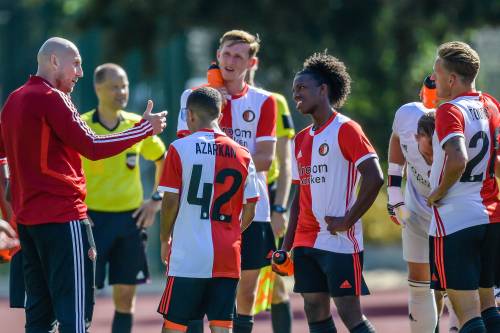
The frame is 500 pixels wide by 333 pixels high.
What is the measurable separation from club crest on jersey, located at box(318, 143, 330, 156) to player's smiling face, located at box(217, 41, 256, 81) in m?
1.38

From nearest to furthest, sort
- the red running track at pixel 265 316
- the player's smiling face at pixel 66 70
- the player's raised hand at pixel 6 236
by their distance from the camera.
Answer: the player's raised hand at pixel 6 236
the player's smiling face at pixel 66 70
the red running track at pixel 265 316

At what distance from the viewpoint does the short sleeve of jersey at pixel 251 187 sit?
7.88 meters

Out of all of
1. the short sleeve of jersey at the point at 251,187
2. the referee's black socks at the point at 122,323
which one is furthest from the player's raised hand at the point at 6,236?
the referee's black socks at the point at 122,323

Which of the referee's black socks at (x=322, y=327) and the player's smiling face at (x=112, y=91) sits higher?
the player's smiling face at (x=112, y=91)

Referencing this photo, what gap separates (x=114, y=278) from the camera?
10023 mm

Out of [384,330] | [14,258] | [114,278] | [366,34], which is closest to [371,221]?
[366,34]

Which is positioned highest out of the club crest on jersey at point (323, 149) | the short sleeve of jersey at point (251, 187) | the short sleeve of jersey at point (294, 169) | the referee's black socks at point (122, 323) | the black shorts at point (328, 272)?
the club crest on jersey at point (323, 149)

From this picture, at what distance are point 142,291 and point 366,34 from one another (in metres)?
6.89

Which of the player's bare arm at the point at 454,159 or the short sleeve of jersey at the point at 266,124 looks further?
the short sleeve of jersey at the point at 266,124

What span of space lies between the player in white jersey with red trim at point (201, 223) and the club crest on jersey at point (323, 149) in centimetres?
58

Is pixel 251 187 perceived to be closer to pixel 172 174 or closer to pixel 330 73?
pixel 172 174

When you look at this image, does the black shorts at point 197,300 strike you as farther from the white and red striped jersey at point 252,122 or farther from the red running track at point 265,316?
the red running track at point 265,316

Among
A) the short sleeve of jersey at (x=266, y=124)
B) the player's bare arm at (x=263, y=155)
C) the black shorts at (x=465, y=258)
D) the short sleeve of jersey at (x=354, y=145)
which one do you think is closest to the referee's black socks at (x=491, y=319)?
the black shorts at (x=465, y=258)

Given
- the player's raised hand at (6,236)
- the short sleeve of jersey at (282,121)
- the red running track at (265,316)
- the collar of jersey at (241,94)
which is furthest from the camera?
the red running track at (265,316)
